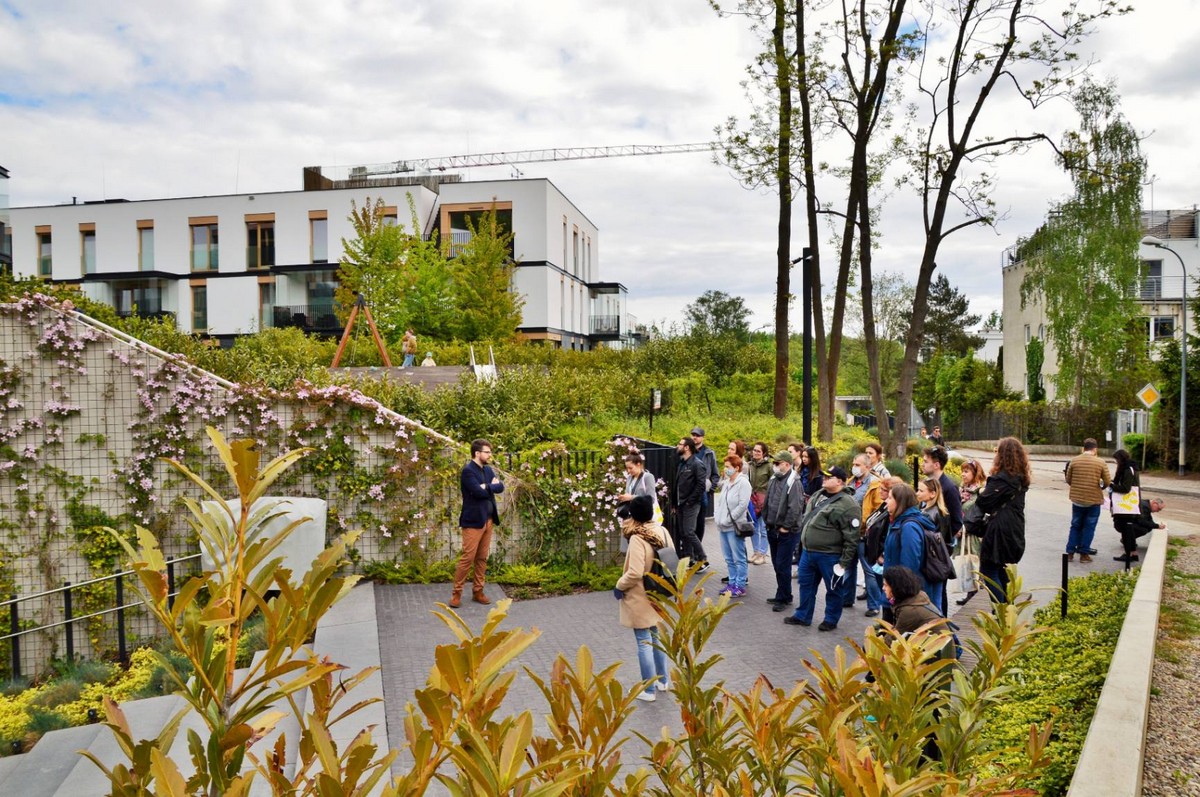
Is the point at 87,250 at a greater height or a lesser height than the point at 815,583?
greater

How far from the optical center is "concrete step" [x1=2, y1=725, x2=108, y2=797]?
5.76m

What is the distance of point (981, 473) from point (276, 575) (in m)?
9.91

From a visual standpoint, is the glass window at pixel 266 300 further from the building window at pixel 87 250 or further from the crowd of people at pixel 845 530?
the crowd of people at pixel 845 530

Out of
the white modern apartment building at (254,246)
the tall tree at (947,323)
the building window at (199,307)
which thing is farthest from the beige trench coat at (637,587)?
the tall tree at (947,323)

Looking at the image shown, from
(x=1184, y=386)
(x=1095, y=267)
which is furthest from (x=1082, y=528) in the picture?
(x=1095, y=267)

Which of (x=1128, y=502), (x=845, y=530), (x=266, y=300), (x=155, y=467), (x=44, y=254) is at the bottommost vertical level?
(x=1128, y=502)

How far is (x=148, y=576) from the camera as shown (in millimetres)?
1599

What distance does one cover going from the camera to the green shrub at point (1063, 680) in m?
5.04

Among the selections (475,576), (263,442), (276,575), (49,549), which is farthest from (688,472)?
(276,575)

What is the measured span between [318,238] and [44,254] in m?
17.5

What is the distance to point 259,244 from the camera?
4759 cm

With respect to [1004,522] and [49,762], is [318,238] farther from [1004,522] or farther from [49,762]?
[1004,522]

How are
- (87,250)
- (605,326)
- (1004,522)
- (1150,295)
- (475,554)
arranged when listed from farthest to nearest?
1. (605,326)
2. (87,250)
3. (1150,295)
4. (475,554)
5. (1004,522)

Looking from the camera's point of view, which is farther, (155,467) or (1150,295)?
(1150,295)
